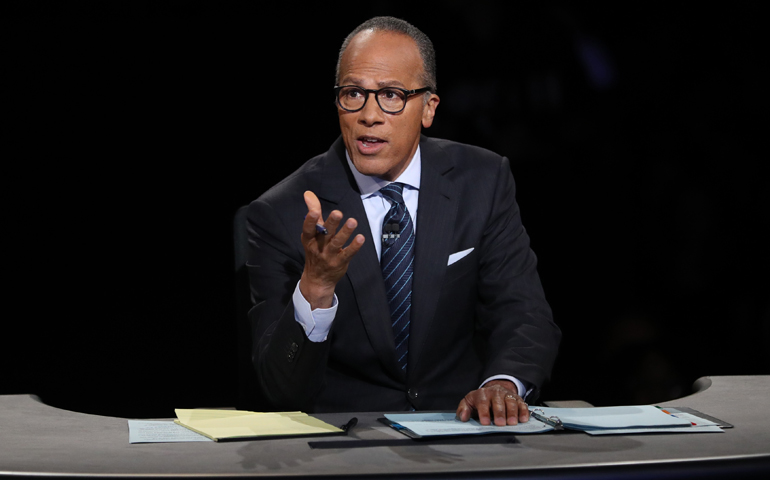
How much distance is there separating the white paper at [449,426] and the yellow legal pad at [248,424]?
134 millimetres

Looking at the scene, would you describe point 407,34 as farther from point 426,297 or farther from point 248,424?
point 248,424

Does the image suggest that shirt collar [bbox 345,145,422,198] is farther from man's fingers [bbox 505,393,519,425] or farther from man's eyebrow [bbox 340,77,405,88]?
man's fingers [bbox 505,393,519,425]

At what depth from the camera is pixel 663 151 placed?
11.1 feet

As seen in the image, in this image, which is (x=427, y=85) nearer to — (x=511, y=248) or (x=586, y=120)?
(x=511, y=248)

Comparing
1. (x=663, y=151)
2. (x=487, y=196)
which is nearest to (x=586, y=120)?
(x=663, y=151)

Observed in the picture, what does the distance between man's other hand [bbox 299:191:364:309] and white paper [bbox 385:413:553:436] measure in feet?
0.95

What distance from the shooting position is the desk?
1251mm

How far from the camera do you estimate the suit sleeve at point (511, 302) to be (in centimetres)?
193

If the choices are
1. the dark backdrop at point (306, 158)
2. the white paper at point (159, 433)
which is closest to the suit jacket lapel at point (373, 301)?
the white paper at point (159, 433)

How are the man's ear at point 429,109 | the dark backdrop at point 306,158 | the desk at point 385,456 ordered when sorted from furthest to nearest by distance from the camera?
the dark backdrop at point 306,158 → the man's ear at point 429,109 → the desk at point 385,456

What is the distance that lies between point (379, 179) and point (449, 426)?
820mm

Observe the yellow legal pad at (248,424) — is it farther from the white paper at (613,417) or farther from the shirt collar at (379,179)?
the shirt collar at (379,179)

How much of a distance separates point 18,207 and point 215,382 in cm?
97

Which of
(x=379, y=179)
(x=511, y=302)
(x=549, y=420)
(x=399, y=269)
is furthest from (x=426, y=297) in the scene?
(x=549, y=420)
